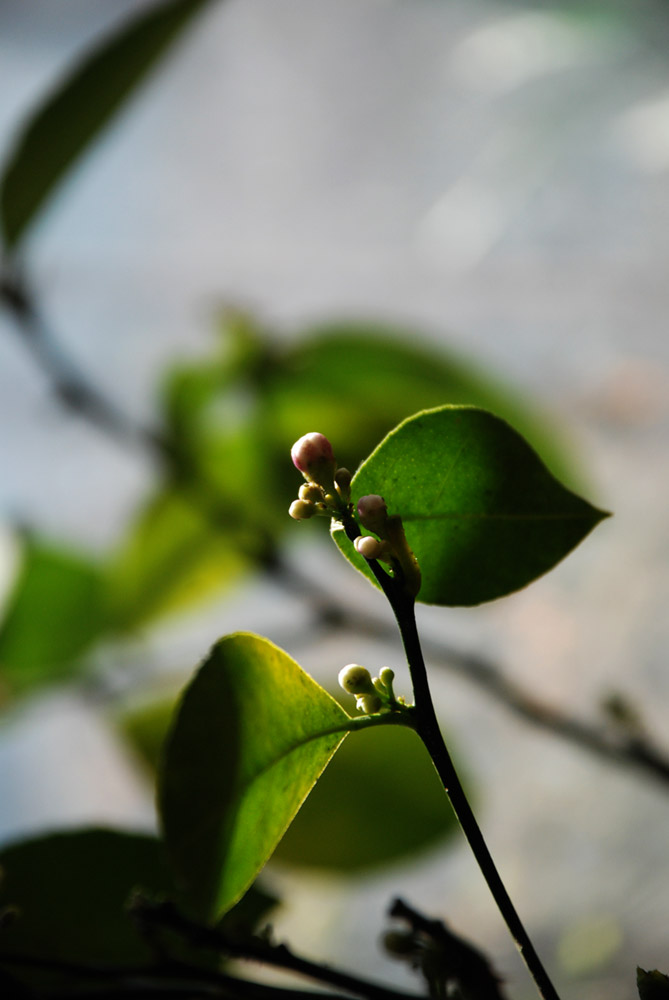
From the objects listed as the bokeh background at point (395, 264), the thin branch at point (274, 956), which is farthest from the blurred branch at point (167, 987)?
the bokeh background at point (395, 264)

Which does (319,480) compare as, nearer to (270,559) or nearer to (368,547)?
(368,547)

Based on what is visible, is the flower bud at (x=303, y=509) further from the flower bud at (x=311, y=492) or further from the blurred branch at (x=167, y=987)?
the blurred branch at (x=167, y=987)

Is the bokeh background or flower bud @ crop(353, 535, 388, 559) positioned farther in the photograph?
the bokeh background

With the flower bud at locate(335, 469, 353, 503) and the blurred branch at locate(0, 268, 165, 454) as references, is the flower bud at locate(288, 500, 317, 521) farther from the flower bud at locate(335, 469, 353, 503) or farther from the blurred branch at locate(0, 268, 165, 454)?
the blurred branch at locate(0, 268, 165, 454)

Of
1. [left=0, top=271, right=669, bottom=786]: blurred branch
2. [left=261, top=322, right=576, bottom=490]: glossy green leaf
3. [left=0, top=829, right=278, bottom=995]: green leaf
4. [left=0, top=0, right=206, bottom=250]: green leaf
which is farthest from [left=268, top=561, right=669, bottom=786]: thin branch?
[left=0, top=0, right=206, bottom=250]: green leaf

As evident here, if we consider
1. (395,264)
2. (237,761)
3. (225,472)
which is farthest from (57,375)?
(395,264)

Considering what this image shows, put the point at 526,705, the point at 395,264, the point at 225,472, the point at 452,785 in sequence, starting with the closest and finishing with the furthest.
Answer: the point at 452,785 < the point at 526,705 < the point at 225,472 < the point at 395,264

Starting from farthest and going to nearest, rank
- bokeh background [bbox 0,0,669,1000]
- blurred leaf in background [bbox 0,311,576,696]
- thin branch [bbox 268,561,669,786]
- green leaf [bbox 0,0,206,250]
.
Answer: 1. bokeh background [bbox 0,0,669,1000]
2. blurred leaf in background [bbox 0,311,576,696]
3. green leaf [bbox 0,0,206,250]
4. thin branch [bbox 268,561,669,786]

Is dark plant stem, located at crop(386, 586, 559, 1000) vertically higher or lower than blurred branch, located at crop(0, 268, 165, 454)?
higher
